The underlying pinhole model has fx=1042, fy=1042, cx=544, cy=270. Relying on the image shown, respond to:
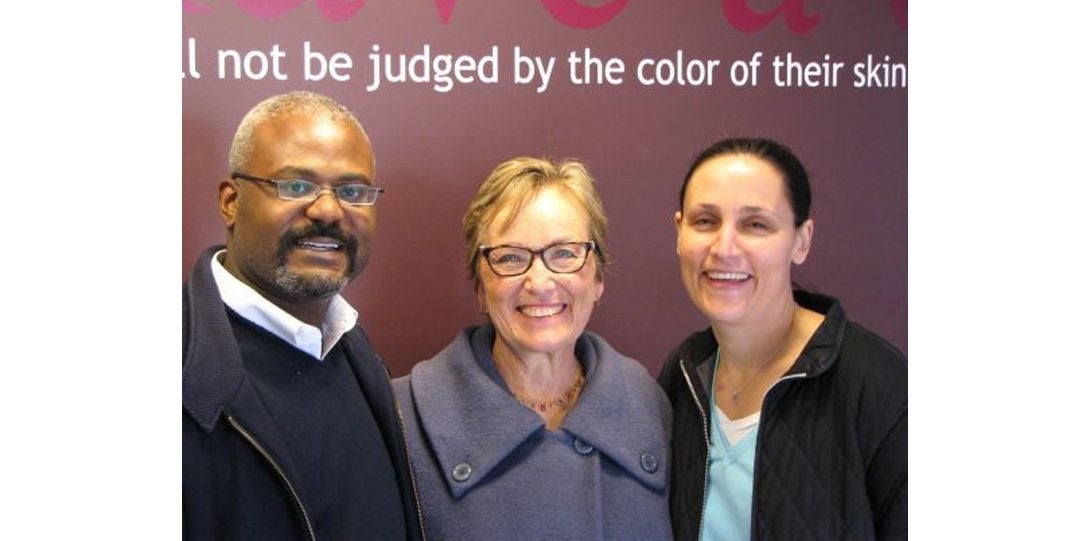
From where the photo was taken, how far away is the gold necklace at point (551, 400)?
84.9 inches

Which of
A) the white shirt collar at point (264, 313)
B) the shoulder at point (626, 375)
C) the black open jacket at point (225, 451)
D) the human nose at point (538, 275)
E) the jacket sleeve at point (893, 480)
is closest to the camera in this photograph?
the black open jacket at point (225, 451)

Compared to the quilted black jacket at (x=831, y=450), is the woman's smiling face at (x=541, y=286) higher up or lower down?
higher up

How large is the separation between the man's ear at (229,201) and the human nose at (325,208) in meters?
0.15

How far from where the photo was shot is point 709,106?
216 centimetres

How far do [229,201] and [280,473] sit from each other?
492 millimetres

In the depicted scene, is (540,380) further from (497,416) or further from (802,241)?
(802,241)

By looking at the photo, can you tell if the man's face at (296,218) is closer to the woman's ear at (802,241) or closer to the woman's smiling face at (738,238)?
the woman's smiling face at (738,238)

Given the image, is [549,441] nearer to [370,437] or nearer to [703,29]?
→ [370,437]

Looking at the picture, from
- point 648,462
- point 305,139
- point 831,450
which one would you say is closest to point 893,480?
point 831,450

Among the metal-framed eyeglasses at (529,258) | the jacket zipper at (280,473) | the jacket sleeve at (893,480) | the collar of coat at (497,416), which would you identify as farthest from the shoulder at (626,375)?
the jacket zipper at (280,473)

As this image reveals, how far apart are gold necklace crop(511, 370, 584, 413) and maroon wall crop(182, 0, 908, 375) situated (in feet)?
0.46

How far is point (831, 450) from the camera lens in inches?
76.6

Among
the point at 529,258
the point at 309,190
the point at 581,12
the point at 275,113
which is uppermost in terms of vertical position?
the point at 581,12

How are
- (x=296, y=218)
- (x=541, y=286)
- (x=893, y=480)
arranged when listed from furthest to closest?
1. (x=541, y=286)
2. (x=893, y=480)
3. (x=296, y=218)
